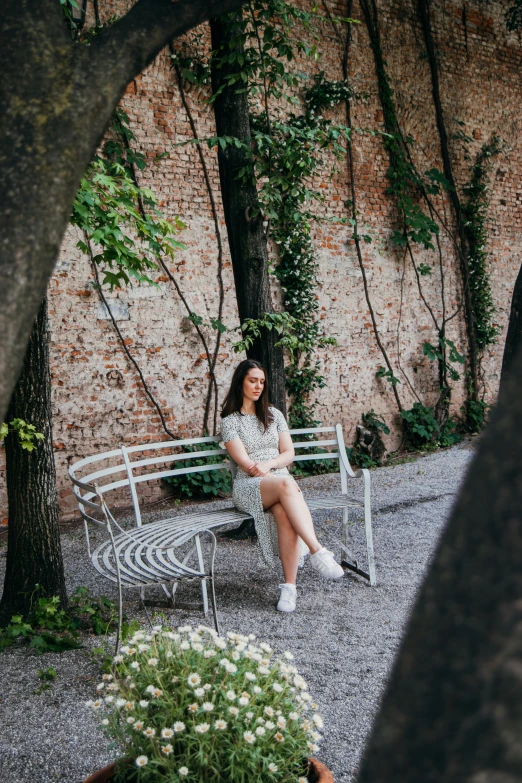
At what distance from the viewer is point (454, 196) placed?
1022 cm

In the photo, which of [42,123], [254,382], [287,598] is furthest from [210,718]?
[254,382]

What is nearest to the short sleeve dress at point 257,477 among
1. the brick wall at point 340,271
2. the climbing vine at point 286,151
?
the climbing vine at point 286,151

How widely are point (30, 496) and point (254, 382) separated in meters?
1.59

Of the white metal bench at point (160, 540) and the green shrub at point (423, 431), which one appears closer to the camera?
the white metal bench at point (160, 540)

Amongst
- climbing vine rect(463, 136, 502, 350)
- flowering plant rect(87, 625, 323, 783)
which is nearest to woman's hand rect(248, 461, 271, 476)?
flowering plant rect(87, 625, 323, 783)

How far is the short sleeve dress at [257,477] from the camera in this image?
440 cm

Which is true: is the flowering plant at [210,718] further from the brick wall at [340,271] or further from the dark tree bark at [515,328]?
the brick wall at [340,271]

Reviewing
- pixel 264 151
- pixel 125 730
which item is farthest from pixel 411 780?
pixel 264 151

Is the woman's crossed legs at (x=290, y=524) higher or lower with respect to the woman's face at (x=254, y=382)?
lower

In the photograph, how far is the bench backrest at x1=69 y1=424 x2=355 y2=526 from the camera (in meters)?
4.36

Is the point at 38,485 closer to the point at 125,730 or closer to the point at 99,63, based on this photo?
the point at 125,730

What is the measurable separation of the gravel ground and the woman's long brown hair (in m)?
1.06

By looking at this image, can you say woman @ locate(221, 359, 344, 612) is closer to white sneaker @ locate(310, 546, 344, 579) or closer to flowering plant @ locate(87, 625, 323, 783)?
white sneaker @ locate(310, 546, 344, 579)

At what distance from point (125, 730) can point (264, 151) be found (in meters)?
4.44
